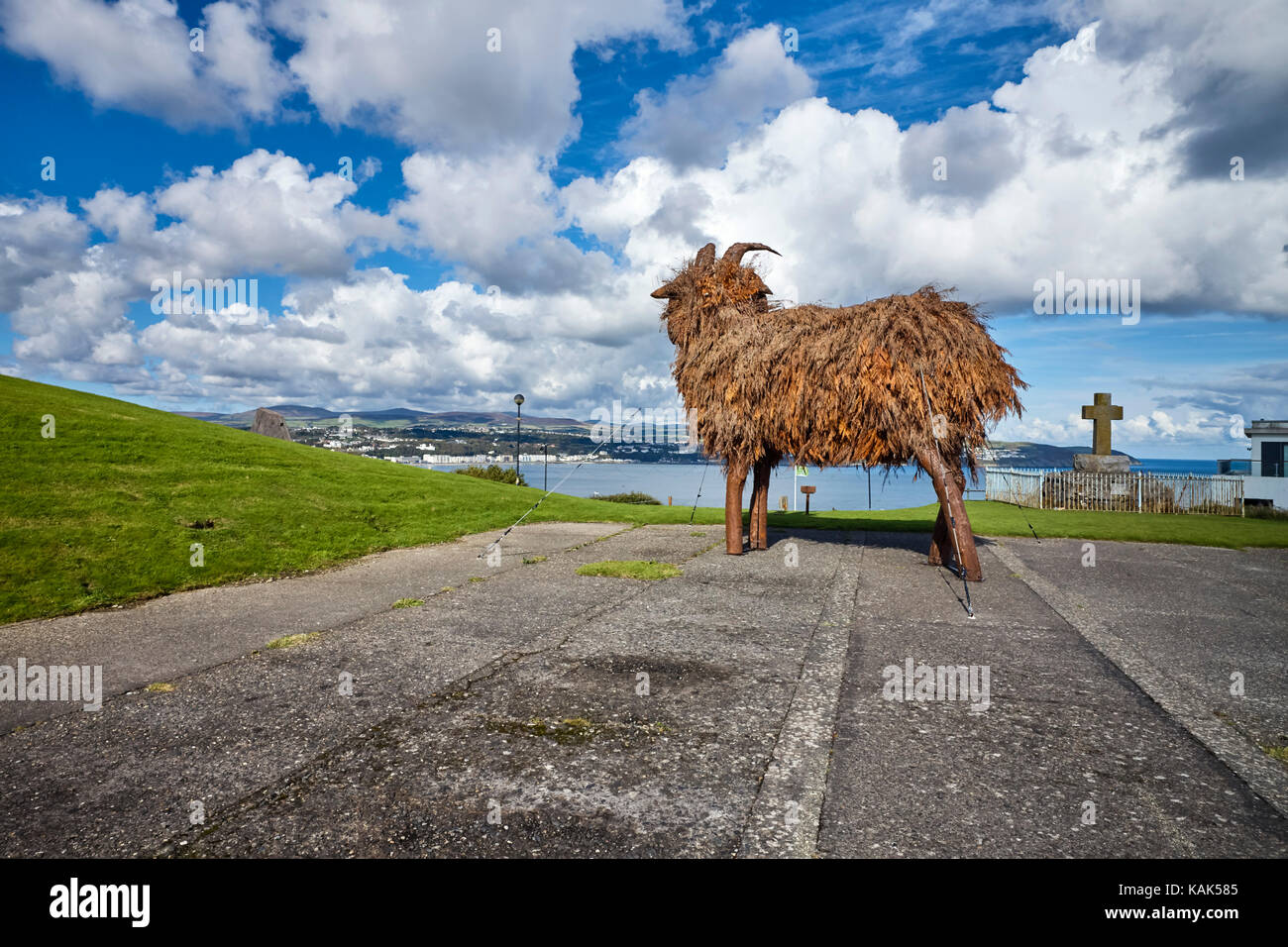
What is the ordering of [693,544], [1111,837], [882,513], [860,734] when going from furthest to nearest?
[882,513], [693,544], [860,734], [1111,837]

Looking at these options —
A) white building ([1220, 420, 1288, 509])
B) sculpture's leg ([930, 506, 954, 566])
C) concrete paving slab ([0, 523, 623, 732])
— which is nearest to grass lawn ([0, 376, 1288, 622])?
concrete paving slab ([0, 523, 623, 732])

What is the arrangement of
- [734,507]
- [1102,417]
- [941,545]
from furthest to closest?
1. [1102,417]
2. [734,507]
3. [941,545]

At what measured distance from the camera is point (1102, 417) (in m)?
22.2

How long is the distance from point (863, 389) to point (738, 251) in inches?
159

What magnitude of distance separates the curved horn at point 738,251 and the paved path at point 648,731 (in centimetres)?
617

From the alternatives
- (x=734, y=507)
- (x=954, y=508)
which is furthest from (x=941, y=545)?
(x=734, y=507)

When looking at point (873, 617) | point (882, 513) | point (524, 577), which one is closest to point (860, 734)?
point (873, 617)

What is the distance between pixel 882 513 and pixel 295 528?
1596 cm

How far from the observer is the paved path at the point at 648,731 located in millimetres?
3008

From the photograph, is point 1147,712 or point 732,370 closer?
point 1147,712

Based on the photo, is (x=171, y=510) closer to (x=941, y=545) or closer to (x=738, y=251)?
(x=738, y=251)
